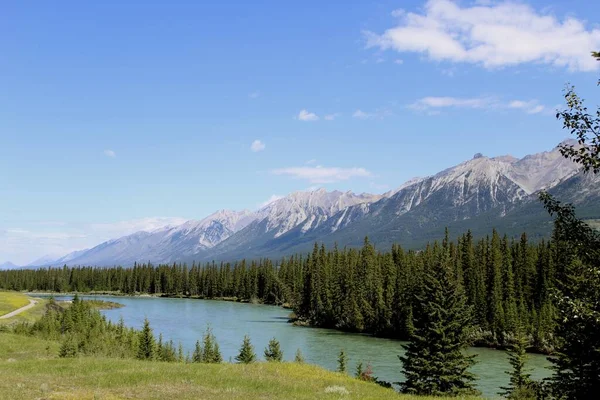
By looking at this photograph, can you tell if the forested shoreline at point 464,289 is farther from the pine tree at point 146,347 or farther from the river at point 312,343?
the pine tree at point 146,347

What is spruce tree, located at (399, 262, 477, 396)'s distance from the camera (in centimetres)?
4506

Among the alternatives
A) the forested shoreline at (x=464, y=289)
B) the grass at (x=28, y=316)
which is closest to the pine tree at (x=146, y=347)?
the grass at (x=28, y=316)

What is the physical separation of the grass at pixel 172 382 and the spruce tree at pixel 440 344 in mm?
12839

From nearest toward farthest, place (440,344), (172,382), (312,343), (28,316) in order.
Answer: (172,382) < (440,344) < (28,316) < (312,343)

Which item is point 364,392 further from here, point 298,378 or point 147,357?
point 147,357

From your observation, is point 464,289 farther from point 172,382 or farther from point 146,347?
point 172,382

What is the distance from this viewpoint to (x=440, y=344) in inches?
1834

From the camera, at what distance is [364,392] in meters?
29.0

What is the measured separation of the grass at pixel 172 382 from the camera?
24.1 meters

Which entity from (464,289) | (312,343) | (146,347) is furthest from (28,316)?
(464,289)

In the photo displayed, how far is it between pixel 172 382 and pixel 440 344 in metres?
27.1

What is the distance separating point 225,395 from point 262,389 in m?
3.34

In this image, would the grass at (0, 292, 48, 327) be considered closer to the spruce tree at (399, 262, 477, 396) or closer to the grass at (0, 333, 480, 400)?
the grass at (0, 333, 480, 400)

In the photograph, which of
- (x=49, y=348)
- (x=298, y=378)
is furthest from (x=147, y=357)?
(x=298, y=378)
